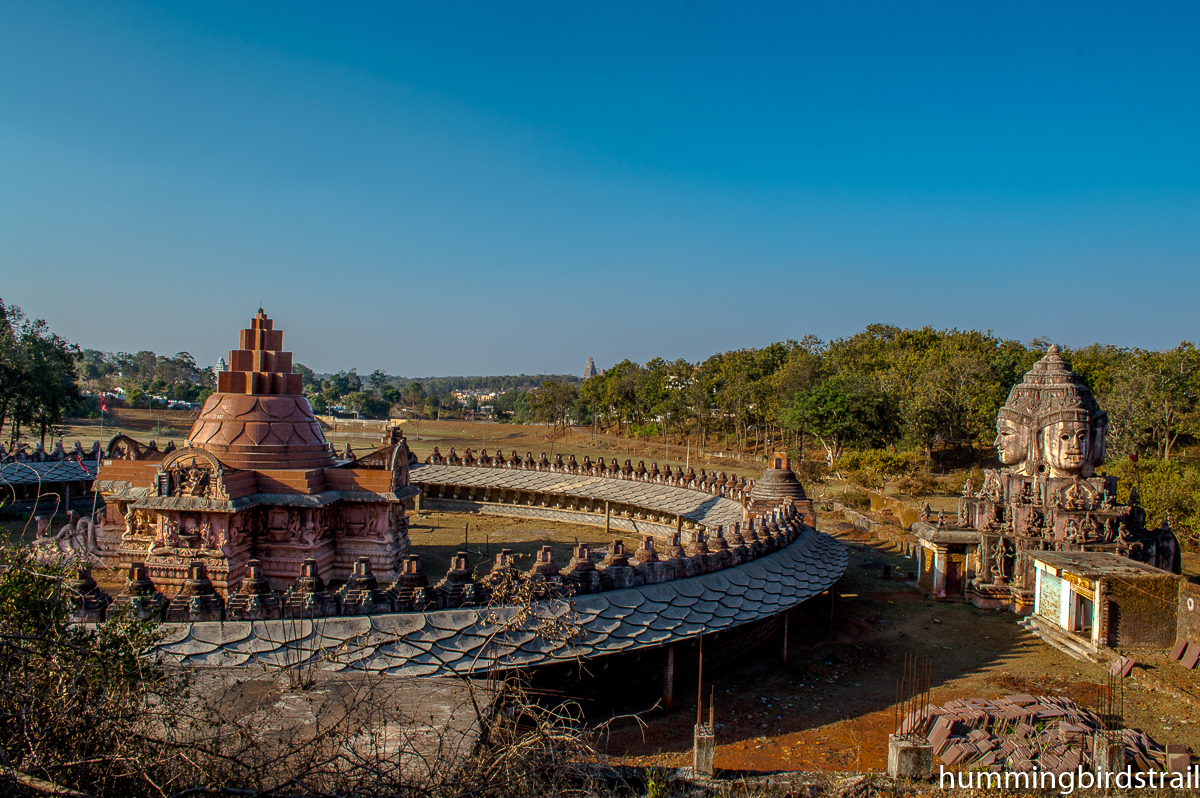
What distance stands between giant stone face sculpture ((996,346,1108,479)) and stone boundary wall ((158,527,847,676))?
1142 centimetres

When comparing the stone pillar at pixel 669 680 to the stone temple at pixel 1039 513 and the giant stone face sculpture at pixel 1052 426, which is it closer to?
the stone temple at pixel 1039 513

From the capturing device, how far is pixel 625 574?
13.0 meters

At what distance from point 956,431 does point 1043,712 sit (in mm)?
40762

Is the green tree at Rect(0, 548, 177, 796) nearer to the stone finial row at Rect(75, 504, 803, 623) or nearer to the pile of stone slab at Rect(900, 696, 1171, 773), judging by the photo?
the stone finial row at Rect(75, 504, 803, 623)

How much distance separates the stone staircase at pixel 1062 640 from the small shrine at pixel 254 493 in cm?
1518

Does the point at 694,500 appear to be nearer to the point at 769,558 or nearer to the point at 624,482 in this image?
the point at 624,482

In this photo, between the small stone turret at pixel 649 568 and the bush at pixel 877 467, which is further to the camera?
the bush at pixel 877 467

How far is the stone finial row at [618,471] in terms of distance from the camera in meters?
26.7

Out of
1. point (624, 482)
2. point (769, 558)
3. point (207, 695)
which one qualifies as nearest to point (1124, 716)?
point (769, 558)

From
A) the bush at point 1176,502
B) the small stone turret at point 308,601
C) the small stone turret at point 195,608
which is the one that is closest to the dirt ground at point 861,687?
the small stone turret at point 308,601

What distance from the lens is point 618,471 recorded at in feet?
97.5

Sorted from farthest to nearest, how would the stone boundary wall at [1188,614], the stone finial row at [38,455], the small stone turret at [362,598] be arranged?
the stone finial row at [38,455] → the stone boundary wall at [1188,614] → the small stone turret at [362,598]

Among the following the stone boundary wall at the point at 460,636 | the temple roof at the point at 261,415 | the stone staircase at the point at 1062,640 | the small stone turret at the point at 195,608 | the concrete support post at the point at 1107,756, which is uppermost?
the temple roof at the point at 261,415

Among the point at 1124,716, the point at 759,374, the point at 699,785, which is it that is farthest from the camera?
the point at 759,374
